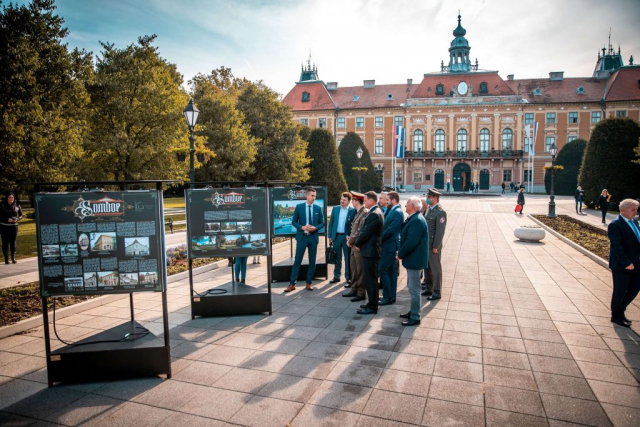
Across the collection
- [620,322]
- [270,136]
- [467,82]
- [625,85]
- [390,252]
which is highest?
[467,82]

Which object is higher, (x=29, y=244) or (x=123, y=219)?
(x=123, y=219)

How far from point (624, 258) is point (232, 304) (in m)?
6.76

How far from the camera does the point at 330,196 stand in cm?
3391

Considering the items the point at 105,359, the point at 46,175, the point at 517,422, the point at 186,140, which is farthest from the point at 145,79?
the point at 517,422

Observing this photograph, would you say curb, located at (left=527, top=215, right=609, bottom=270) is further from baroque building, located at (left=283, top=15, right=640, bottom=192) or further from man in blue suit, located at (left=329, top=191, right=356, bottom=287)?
baroque building, located at (left=283, top=15, right=640, bottom=192)

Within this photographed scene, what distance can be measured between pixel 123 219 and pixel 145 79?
1691cm

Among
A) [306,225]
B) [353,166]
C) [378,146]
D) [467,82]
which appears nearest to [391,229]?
[306,225]

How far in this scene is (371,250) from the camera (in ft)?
24.5

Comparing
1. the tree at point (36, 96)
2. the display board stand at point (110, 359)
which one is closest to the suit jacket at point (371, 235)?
the display board stand at point (110, 359)

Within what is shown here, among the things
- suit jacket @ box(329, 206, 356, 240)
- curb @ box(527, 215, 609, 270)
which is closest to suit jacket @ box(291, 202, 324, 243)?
suit jacket @ box(329, 206, 356, 240)

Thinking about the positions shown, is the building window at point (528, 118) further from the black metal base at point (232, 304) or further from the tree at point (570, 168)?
the black metal base at point (232, 304)

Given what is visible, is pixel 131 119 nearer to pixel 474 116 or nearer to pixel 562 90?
pixel 474 116

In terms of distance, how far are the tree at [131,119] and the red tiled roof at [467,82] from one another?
52.0 m

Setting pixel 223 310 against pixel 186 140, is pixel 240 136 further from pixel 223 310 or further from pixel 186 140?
pixel 223 310
